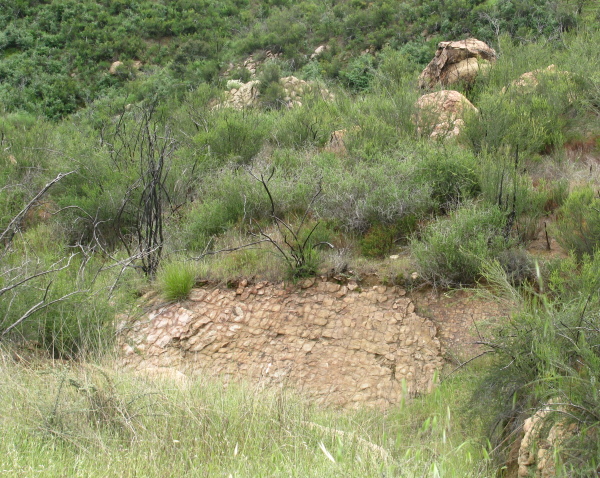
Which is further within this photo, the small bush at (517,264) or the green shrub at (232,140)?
the green shrub at (232,140)

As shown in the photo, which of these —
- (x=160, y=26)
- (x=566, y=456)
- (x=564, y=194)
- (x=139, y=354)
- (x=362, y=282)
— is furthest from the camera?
(x=160, y=26)

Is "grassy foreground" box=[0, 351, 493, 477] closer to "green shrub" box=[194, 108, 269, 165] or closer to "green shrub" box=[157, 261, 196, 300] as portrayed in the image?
"green shrub" box=[157, 261, 196, 300]

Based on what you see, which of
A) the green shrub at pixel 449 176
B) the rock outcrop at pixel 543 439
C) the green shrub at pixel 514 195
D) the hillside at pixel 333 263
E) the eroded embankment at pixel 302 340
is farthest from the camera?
the green shrub at pixel 449 176

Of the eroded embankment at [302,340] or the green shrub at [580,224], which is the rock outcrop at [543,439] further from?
the green shrub at [580,224]

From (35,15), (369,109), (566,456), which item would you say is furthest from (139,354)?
(35,15)

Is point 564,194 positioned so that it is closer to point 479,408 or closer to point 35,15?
point 479,408

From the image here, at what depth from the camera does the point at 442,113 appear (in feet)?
32.9

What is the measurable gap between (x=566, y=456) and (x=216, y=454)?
1.97m

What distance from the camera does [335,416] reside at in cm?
434

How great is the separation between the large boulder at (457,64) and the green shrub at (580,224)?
6.17 meters

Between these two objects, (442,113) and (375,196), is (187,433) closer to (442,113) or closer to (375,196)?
(375,196)

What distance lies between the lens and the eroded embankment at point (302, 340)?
5289 millimetres

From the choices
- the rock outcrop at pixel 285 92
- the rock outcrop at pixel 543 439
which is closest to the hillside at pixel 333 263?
the rock outcrop at pixel 543 439

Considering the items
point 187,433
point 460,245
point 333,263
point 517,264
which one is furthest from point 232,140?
point 187,433
